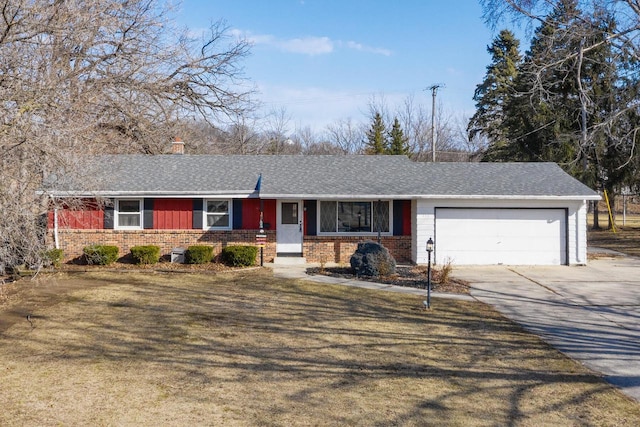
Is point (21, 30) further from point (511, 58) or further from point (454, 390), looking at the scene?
point (511, 58)

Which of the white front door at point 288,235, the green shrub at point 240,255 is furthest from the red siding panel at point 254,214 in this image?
the green shrub at point 240,255

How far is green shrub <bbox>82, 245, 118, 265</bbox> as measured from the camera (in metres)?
16.9

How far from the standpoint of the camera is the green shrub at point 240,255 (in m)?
17.0

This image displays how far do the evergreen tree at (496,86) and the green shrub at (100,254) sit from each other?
30.3 m

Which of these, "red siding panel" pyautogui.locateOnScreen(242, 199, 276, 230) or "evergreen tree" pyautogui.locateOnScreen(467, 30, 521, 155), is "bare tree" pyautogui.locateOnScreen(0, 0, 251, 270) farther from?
"evergreen tree" pyautogui.locateOnScreen(467, 30, 521, 155)

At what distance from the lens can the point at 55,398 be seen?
5.97 m

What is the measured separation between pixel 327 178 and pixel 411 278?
5698 millimetres

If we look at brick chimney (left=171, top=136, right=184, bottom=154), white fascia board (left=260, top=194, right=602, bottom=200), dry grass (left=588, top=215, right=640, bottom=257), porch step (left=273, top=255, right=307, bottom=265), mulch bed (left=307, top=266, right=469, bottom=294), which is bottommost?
mulch bed (left=307, top=266, right=469, bottom=294)

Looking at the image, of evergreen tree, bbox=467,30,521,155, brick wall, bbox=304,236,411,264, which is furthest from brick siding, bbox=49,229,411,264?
evergreen tree, bbox=467,30,521,155

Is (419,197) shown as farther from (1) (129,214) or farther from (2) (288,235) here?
(1) (129,214)

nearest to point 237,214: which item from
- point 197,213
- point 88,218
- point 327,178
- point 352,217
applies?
point 197,213

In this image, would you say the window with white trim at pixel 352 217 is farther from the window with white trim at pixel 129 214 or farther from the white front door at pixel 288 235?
the window with white trim at pixel 129 214

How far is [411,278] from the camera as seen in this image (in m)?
14.8

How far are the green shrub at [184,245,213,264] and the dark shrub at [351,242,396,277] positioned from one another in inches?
192
